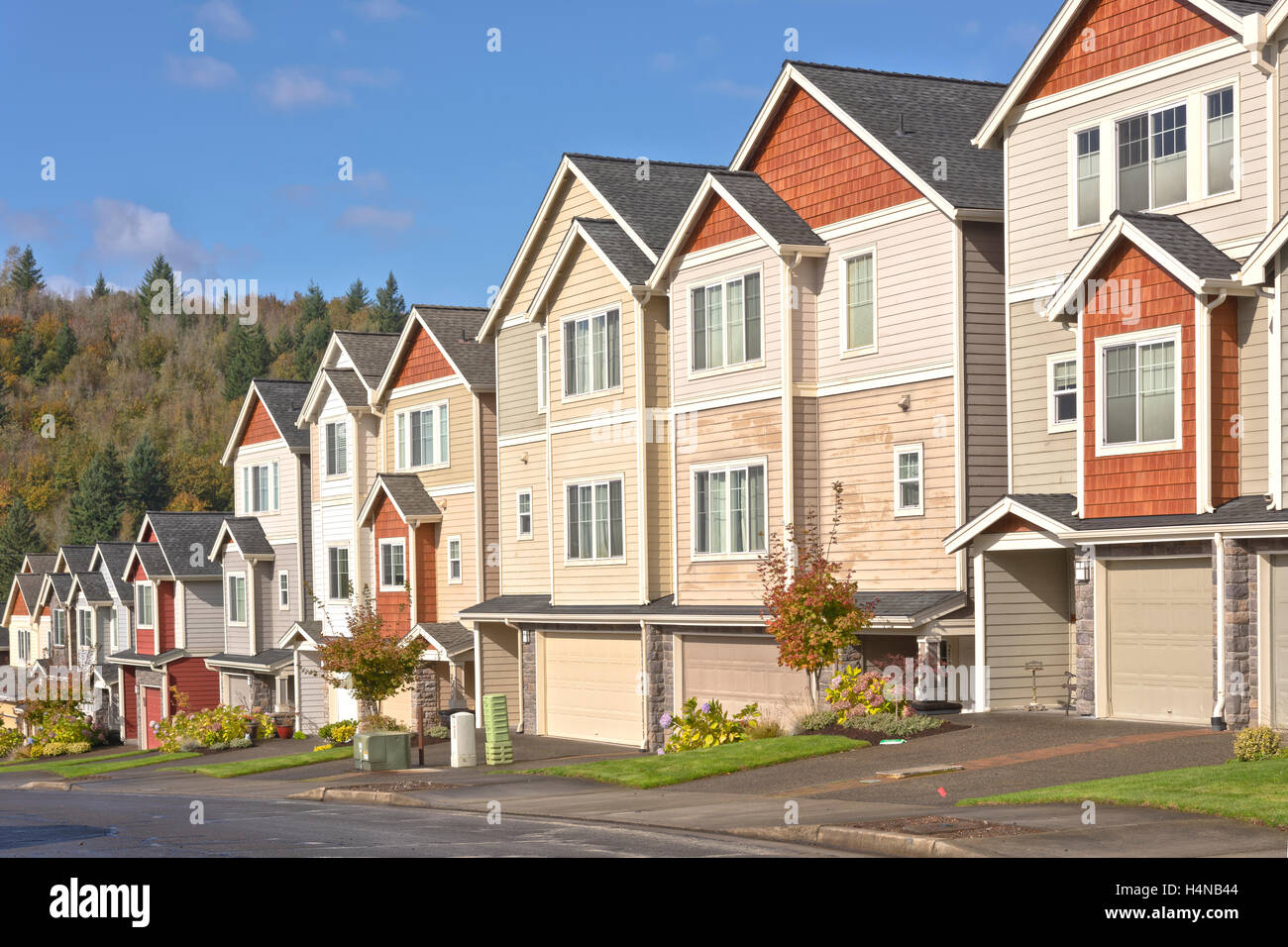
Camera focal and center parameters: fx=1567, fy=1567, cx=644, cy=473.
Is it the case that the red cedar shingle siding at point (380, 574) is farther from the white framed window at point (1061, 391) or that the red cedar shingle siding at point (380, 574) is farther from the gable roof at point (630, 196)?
the white framed window at point (1061, 391)

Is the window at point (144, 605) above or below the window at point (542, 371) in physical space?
below

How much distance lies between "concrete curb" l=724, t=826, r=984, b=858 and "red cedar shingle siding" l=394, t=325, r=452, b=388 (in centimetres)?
2837

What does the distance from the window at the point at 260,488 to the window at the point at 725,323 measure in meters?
27.7

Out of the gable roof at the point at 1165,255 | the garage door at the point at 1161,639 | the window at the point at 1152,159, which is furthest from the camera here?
the window at the point at 1152,159

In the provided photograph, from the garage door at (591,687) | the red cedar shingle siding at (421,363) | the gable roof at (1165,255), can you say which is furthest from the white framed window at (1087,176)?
the red cedar shingle siding at (421,363)

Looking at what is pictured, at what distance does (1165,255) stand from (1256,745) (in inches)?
295

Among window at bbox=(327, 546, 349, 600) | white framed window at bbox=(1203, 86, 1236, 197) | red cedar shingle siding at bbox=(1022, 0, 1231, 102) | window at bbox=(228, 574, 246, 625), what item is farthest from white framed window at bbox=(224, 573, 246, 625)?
white framed window at bbox=(1203, 86, 1236, 197)

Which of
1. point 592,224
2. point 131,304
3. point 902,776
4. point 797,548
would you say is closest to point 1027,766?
point 902,776

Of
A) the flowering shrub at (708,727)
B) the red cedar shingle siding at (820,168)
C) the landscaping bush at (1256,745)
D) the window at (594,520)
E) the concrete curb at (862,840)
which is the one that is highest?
the red cedar shingle siding at (820,168)

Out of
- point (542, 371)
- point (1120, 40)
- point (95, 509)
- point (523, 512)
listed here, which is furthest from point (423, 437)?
point (95, 509)

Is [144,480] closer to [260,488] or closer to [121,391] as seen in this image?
[121,391]

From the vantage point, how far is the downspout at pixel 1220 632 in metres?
21.9
